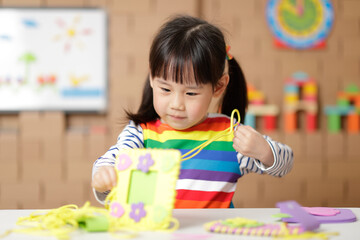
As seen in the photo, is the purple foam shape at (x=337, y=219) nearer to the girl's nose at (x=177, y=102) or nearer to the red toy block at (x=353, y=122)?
the girl's nose at (x=177, y=102)

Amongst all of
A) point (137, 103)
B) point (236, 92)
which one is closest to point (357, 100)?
point (137, 103)

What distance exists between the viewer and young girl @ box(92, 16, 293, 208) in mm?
874

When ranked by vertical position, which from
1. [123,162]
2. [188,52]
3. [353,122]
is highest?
[188,52]

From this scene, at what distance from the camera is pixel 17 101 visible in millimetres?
2391

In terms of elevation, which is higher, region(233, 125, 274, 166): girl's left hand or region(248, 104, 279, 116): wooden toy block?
region(233, 125, 274, 166): girl's left hand

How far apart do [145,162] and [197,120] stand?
0.32m

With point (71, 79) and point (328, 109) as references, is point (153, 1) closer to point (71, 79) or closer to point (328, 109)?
point (71, 79)

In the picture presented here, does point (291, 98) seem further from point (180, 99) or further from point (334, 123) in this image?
point (180, 99)

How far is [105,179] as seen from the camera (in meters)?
0.67

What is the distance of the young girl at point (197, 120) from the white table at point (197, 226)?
0.49ft

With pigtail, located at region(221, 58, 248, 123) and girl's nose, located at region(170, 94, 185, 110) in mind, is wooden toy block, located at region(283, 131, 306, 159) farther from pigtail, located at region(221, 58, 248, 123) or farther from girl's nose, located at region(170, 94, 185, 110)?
girl's nose, located at region(170, 94, 185, 110)

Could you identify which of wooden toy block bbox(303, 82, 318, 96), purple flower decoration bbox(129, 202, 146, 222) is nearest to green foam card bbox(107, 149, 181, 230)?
purple flower decoration bbox(129, 202, 146, 222)

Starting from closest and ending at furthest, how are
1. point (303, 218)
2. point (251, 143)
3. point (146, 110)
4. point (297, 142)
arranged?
point (303, 218)
point (251, 143)
point (146, 110)
point (297, 142)

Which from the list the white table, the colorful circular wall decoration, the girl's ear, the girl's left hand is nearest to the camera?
the white table
